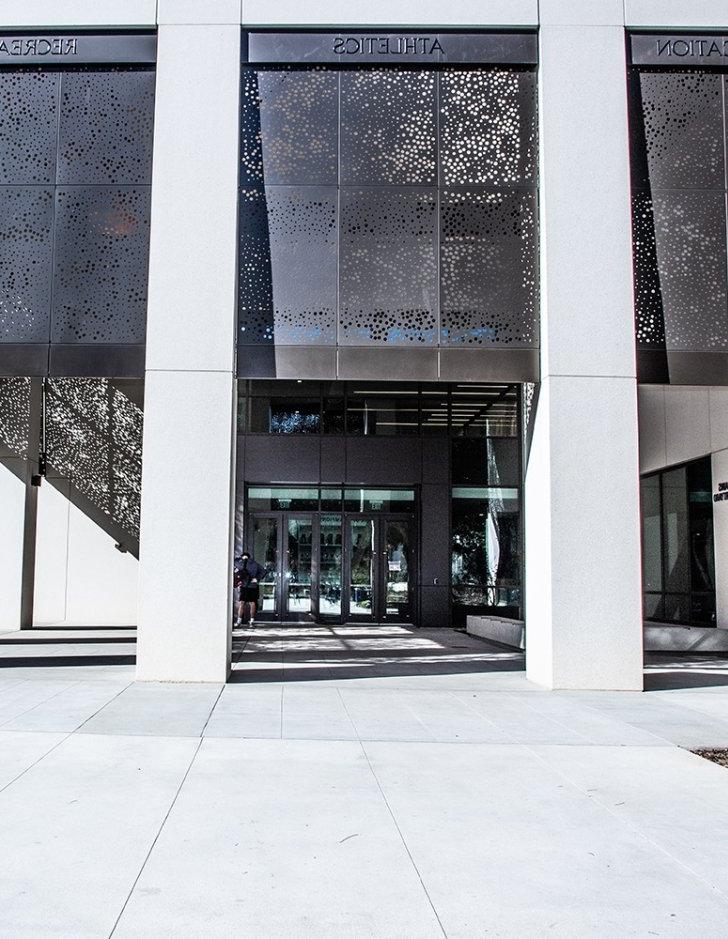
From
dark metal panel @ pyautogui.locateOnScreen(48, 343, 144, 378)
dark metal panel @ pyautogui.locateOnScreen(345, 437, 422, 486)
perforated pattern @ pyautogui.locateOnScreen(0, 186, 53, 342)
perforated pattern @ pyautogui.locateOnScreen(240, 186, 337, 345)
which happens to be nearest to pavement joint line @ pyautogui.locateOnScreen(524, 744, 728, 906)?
perforated pattern @ pyautogui.locateOnScreen(240, 186, 337, 345)

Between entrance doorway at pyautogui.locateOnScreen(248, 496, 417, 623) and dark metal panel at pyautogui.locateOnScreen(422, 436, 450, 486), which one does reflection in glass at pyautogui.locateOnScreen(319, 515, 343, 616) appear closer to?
entrance doorway at pyautogui.locateOnScreen(248, 496, 417, 623)

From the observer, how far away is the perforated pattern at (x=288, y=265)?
11.7 metres

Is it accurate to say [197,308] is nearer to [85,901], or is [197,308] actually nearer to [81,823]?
[81,823]

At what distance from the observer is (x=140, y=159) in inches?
472

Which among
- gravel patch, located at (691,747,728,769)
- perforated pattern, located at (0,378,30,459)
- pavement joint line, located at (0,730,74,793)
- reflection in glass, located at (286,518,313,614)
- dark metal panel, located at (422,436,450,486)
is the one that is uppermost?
perforated pattern, located at (0,378,30,459)

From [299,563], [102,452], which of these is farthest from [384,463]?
[102,452]

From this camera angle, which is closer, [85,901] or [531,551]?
[85,901]

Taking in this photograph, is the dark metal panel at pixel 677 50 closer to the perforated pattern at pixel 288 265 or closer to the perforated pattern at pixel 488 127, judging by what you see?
the perforated pattern at pixel 488 127

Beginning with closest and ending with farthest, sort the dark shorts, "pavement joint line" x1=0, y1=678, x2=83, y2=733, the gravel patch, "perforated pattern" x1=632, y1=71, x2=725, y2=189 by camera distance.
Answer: the gravel patch → "pavement joint line" x1=0, y1=678, x2=83, y2=733 → "perforated pattern" x1=632, y1=71, x2=725, y2=189 → the dark shorts

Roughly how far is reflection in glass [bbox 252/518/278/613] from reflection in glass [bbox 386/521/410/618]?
108 inches

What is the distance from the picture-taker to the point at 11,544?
19234 mm

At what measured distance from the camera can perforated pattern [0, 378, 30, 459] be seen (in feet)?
63.4

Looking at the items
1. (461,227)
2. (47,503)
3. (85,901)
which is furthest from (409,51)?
(47,503)

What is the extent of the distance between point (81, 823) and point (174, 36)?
10.2 m
